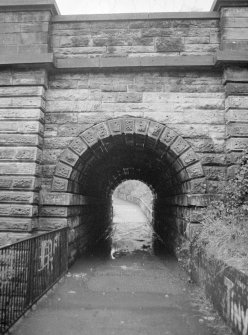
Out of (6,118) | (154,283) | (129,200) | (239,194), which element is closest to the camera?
(239,194)

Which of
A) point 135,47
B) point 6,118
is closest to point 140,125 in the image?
point 135,47

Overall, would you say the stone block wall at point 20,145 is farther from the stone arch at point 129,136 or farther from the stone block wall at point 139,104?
the stone arch at point 129,136

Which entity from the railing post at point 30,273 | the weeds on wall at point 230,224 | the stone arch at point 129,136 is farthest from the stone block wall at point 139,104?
the railing post at point 30,273

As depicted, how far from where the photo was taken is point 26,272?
4.54 metres

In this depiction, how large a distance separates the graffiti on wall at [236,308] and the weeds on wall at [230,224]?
0.94 ft

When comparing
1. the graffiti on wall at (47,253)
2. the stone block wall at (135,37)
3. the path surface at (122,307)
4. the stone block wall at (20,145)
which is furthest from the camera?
the stone block wall at (135,37)

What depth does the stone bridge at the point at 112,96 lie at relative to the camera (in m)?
6.69

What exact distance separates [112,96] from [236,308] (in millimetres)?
5241

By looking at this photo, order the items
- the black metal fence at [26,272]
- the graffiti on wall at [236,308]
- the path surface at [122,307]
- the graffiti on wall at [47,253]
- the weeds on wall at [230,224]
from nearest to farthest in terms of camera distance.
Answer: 1. the graffiti on wall at [236,308]
2. the black metal fence at [26,272]
3. the path surface at [122,307]
4. the weeds on wall at [230,224]
5. the graffiti on wall at [47,253]

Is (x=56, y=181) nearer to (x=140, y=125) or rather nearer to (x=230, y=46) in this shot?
(x=140, y=125)

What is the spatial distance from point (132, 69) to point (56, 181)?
3.30m

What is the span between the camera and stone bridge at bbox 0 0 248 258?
21.9 feet

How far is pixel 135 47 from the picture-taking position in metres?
7.21

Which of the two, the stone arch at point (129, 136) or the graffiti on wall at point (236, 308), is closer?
the graffiti on wall at point (236, 308)
